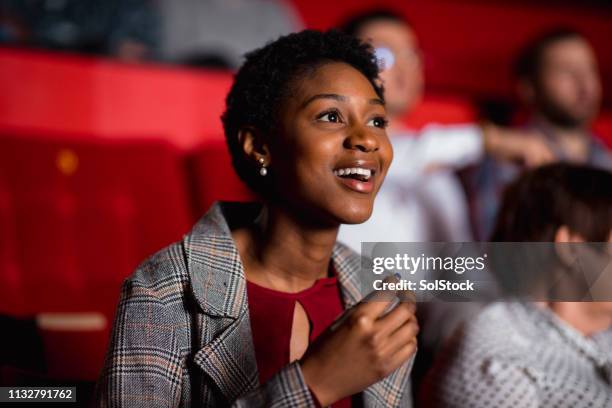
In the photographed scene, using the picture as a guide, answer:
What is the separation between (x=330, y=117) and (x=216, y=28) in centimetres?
116

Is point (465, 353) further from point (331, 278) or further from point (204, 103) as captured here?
point (204, 103)

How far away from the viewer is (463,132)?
1678 mm

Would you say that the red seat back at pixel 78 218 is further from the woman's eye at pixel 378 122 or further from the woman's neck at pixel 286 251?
the woman's eye at pixel 378 122

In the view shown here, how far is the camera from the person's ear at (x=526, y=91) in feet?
6.30

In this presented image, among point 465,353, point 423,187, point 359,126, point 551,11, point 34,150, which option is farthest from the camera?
point 551,11

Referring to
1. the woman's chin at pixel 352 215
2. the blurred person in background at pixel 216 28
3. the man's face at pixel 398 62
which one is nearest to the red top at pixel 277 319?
the woman's chin at pixel 352 215

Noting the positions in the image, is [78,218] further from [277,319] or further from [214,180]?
[277,319]

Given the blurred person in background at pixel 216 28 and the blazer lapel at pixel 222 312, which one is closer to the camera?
the blazer lapel at pixel 222 312

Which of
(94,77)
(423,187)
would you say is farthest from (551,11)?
(94,77)

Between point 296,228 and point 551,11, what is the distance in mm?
1701

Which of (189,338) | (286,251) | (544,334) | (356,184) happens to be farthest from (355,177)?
(544,334)

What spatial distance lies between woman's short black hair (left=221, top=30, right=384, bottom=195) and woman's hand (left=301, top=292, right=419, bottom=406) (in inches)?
9.8

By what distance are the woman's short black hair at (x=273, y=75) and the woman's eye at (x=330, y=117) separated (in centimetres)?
5

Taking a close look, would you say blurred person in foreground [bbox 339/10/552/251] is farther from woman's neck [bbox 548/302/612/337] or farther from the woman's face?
the woman's face
